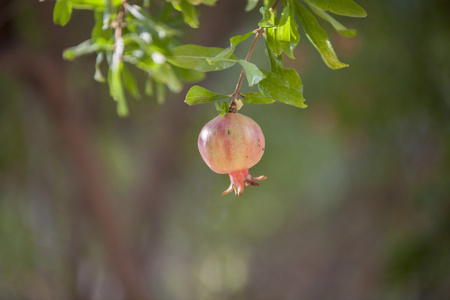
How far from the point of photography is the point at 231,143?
0.56 metres

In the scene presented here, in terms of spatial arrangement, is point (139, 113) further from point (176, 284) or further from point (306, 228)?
point (176, 284)

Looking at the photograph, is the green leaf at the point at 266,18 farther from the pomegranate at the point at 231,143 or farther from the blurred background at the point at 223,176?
the blurred background at the point at 223,176

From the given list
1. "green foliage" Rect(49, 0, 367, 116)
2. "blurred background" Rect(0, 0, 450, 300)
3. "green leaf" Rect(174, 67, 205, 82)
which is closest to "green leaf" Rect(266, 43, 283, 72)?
"green foliage" Rect(49, 0, 367, 116)

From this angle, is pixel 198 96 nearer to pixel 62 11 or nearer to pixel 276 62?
pixel 276 62

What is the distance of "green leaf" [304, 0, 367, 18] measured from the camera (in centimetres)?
61

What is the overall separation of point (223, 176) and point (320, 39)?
116 inches

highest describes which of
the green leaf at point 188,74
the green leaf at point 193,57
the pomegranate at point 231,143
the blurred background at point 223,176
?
the green leaf at point 193,57

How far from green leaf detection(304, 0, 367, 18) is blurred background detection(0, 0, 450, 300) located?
1.46 metres

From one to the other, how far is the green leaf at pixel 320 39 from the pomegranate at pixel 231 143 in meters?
0.13

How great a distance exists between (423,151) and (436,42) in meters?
0.81

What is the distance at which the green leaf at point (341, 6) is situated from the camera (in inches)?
24.0

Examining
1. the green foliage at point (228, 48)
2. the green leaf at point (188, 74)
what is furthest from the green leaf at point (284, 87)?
the green leaf at point (188, 74)

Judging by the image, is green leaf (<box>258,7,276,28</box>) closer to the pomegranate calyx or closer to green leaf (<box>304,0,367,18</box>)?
green leaf (<box>304,0,367,18</box>)

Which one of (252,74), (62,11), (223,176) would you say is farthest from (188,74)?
(223,176)
